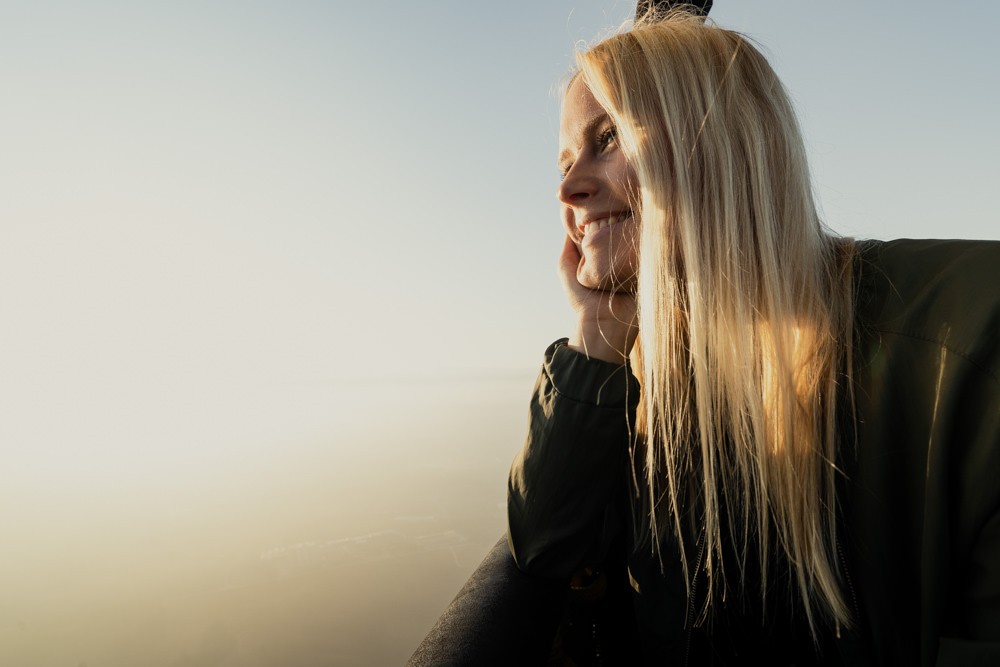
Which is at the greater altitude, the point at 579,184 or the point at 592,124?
the point at 592,124

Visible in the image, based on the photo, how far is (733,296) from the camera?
4.21ft

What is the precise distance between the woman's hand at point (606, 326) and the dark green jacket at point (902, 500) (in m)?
0.25

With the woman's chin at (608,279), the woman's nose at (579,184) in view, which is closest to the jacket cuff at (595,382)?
the woman's chin at (608,279)

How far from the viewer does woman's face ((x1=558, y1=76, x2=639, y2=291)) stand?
152cm

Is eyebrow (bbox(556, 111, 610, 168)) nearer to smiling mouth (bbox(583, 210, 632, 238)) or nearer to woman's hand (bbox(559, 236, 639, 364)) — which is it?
smiling mouth (bbox(583, 210, 632, 238))

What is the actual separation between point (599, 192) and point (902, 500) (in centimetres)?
113

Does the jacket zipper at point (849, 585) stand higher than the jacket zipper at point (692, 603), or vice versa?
the jacket zipper at point (849, 585)

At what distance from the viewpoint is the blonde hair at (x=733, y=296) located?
117 centimetres

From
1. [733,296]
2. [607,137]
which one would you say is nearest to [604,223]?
[607,137]

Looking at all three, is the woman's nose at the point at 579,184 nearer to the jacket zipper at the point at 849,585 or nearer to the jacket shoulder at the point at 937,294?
the jacket shoulder at the point at 937,294

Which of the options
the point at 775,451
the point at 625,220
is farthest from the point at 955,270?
the point at 625,220

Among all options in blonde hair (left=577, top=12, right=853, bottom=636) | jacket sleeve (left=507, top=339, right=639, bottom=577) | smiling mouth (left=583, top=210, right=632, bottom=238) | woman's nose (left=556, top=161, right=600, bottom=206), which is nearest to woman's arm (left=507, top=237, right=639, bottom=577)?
jacket sleeve (left=507, top=339, right=639, bottom=577)

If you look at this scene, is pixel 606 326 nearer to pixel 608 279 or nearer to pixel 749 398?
pixel 608 279

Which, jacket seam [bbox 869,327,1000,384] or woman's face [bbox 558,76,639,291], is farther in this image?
woman's face [bbox 558,76,639,291]
